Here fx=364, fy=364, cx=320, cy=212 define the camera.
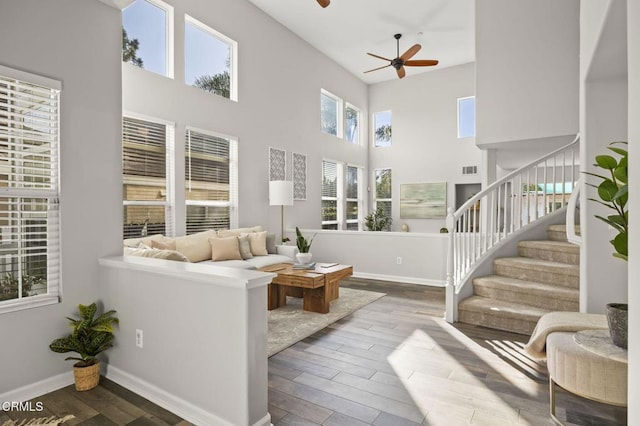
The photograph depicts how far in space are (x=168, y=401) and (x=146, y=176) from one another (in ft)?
10.5

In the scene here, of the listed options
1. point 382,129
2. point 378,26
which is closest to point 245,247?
point 378,26

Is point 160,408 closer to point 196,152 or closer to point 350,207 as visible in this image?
point 196,152

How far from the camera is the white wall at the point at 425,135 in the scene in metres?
8.73

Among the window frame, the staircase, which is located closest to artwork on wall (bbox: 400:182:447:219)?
the staircase

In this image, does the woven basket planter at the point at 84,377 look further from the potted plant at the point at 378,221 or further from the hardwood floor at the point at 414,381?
the potted plant at the point at 378,221

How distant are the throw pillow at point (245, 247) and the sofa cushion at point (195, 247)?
0.44 m

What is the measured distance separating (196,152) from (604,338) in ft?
16.4

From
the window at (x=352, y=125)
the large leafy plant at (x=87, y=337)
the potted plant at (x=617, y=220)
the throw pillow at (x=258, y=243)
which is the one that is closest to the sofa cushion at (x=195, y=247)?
the throw pillow at (x=258, y=243)

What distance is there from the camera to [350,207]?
9.40m

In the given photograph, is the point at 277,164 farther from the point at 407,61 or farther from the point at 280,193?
the point at 407,61

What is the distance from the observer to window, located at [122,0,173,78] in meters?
4.55

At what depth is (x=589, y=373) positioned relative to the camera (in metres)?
1.87

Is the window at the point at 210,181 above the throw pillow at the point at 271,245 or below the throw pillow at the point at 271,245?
above

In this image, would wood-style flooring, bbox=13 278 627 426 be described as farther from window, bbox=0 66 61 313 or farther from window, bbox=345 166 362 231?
window, bbox=345 166 362 231
